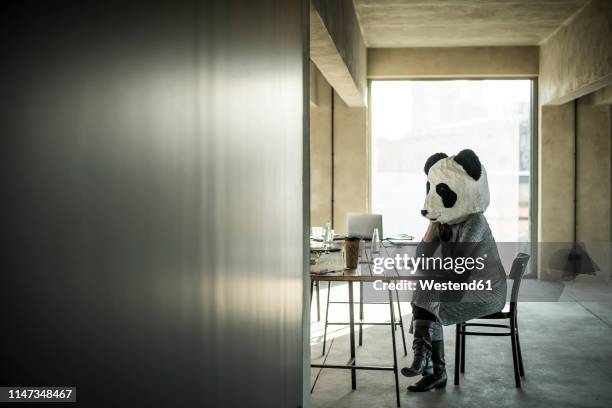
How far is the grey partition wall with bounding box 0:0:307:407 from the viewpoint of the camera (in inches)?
25.8

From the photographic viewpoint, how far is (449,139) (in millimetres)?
9344

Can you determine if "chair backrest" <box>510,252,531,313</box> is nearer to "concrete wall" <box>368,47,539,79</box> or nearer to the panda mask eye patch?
the panda mask eye patch

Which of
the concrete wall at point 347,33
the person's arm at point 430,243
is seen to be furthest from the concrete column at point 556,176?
the person's arm at point 430,243

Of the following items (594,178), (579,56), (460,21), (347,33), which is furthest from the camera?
(594,178)

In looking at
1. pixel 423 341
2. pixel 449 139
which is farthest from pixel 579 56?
pixel 423 341

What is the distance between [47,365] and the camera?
69 centimetres

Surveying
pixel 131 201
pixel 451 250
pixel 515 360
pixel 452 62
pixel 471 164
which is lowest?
pixel 515 360

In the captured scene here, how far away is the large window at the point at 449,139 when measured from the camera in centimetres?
919

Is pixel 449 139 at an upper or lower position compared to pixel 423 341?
upper

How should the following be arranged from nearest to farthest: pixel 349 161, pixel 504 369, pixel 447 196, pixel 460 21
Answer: pixel 447 196 < pixel 504 369 < pixel 460 21 < pixel 349 161

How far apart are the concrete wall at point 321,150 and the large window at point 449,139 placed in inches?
27.1

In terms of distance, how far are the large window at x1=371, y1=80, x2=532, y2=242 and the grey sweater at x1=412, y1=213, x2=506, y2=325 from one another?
4.87 meters

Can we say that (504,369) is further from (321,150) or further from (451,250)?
(321,150)

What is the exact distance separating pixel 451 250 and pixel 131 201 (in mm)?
3717
